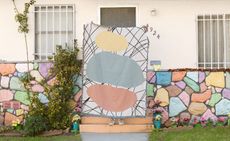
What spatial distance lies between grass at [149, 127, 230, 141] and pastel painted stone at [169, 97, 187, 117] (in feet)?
2.75

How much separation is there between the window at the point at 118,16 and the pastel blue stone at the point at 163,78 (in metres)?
1.78

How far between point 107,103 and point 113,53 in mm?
1350

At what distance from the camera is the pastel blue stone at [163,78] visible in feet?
41.8

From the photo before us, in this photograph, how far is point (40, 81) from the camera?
12.8 m

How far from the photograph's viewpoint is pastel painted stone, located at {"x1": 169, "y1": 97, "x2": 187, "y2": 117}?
12.8m

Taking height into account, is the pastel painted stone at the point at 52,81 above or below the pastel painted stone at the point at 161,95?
above

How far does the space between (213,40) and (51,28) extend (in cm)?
460

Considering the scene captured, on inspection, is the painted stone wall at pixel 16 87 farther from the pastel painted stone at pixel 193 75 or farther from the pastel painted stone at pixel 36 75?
the pastel painted stone at pixel 193 75

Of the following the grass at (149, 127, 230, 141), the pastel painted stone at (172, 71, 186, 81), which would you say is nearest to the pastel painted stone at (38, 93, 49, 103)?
the grass at (149, 127, 230, 141)

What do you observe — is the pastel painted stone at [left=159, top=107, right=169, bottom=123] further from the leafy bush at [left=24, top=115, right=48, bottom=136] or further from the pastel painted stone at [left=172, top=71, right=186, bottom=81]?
the leafy bush at [left=24, top=115, right=48, bottom=136]

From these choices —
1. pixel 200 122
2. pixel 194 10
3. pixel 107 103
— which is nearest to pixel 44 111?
pixel 107 103

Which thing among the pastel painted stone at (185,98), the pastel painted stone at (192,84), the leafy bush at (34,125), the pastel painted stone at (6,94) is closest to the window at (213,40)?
the pastel painted stone at (192,84)

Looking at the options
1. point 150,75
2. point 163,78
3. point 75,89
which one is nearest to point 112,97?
point 75,89

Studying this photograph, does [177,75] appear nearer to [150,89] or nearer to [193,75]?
[193,75]
